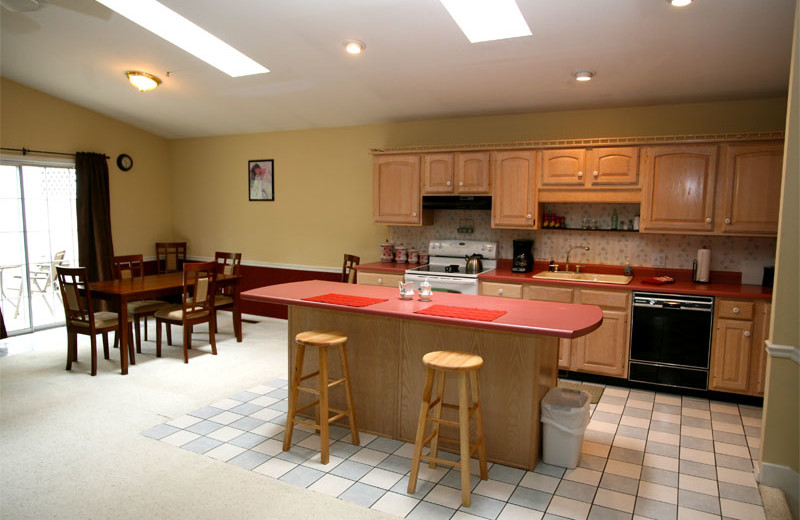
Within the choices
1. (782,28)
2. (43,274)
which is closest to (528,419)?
(782,28)

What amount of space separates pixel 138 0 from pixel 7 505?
3529 millimetres

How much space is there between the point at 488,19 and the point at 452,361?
251 cm

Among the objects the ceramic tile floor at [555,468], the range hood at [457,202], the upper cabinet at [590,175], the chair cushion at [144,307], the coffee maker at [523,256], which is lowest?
the ceramic tile floor at [555,468]

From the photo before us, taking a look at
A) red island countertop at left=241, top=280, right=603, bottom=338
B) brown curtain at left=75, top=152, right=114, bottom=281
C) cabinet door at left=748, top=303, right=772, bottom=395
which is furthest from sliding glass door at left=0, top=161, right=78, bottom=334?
cabinet door at left=748, top=303, right=772, bottom=395

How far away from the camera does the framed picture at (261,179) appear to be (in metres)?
6.49

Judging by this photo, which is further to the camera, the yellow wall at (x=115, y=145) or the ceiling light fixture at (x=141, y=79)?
the yellow wall at (x=115, y=145)

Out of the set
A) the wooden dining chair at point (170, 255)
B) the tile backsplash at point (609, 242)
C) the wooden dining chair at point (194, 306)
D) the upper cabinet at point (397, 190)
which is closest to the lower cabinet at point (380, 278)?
the upper cabinet at point (397, 190)

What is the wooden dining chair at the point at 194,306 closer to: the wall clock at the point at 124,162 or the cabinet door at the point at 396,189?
the cabinet door at the point at 396,189

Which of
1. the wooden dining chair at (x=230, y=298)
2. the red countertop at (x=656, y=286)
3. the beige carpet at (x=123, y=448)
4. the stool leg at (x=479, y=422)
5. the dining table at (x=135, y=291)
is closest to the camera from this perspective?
the beige carpet at (x=123, y=448)

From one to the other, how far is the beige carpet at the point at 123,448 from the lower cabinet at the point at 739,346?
3.00m

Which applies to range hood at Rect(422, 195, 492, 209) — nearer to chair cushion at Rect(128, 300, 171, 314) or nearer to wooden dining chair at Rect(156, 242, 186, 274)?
chair cushion at Rect(128, 300, 171, 314)

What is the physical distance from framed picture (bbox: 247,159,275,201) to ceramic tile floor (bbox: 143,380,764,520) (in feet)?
11.0

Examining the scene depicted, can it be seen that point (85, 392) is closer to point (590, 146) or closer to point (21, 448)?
point (21, 448)

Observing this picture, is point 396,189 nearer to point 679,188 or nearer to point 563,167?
point 563,167
